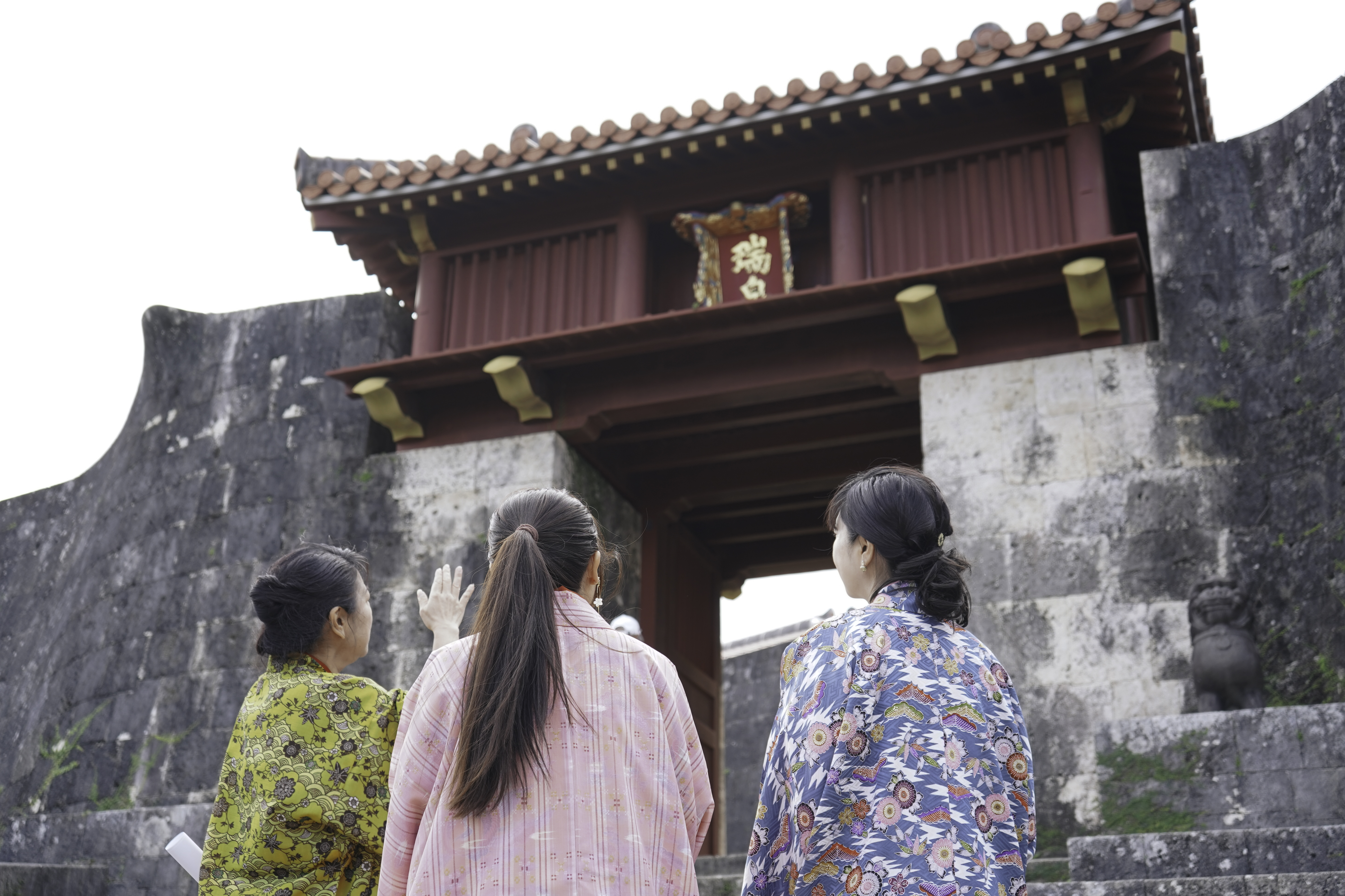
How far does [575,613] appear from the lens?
2506mm

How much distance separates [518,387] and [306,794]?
5.61 meters

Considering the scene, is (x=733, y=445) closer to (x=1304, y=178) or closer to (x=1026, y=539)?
(x=1026, y=539)

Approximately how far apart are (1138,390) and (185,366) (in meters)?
6.98

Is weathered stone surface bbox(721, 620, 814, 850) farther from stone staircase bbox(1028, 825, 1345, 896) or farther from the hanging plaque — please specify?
stone staircase bbox(1028, 825, 1345, 896)

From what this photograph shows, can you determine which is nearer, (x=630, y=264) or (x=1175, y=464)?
(x=1175, y=464)

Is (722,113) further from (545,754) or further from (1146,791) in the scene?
(545,754)

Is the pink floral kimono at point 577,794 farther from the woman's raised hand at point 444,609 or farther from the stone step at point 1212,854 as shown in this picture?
the stone step at point 1212,854

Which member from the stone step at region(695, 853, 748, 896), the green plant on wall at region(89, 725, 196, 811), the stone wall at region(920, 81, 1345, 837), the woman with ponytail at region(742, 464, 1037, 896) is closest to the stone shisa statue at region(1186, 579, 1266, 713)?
the stone wall at region(920, 81, 1345, 837)

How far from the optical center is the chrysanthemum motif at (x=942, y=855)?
2.40 m

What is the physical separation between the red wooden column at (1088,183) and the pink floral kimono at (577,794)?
18.9 feet

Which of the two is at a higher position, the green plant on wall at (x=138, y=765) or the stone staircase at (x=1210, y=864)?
the green plant on wall at (x=138, y=765)

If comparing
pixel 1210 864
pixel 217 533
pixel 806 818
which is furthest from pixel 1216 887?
pixel 217 533

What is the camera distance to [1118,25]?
7.17 metres

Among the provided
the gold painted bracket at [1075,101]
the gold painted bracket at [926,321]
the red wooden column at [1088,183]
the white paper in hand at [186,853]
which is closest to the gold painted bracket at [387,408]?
the gold painted bracket at [926,321]
